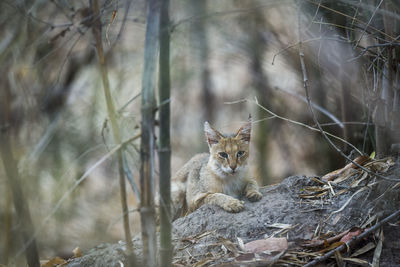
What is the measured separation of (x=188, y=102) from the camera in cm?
775

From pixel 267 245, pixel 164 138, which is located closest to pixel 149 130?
pixel 164 138

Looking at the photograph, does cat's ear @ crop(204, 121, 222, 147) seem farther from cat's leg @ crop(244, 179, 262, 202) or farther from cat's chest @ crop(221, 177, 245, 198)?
cat's leg @ crop(244, 179, 262, 202)

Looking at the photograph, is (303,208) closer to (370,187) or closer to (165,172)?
(370,187)

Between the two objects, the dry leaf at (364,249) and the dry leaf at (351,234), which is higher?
the dry leaf at (351,234)

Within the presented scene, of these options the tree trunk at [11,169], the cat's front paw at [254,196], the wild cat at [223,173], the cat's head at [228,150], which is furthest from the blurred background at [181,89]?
the cat's front paw at [254,196]

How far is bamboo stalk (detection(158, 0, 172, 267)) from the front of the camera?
77.5 inches

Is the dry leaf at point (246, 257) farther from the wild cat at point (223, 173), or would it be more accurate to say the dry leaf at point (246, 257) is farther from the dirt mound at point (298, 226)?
the wild cat at point (223, 173)

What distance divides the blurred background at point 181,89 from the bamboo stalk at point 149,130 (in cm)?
11

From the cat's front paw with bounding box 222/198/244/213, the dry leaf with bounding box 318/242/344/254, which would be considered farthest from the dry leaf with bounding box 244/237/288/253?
the cat's front paw with bounding box 222/198/244/213

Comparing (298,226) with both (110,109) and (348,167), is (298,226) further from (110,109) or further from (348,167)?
(110,109)

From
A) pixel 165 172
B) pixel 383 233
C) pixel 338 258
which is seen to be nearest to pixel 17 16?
pixel 165 172

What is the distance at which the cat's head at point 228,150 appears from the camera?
4703mm

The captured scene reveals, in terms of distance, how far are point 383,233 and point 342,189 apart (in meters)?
0.79

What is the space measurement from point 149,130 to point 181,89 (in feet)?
18.5
